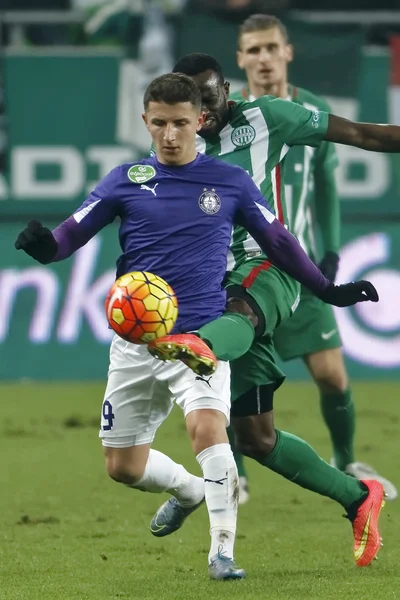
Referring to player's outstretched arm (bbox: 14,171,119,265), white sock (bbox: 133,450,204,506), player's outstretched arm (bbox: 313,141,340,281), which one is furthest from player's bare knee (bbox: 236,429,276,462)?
player's outstretched arm (bbox: 313,141,340,281)

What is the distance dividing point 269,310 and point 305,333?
2.00 m

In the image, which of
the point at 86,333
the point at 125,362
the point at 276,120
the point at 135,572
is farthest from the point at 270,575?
the point at 86,333

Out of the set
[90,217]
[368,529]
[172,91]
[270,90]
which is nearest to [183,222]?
[90,217]

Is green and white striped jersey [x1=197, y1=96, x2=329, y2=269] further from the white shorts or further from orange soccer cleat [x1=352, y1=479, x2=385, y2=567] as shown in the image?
orange soccer cleat [x1=352, y1=479, x2=385, y2=567]

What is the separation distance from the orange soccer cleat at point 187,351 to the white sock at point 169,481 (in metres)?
0.99

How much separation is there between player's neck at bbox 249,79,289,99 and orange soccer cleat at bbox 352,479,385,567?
2662 mm

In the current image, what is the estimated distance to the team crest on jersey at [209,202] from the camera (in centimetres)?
536

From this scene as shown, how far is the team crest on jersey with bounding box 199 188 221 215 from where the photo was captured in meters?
5.36

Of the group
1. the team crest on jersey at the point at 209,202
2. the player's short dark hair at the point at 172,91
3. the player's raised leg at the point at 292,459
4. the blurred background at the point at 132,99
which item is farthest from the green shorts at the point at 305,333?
the blurred background at the point at 132,99

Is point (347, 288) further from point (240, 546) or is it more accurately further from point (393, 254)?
point (393, 254)

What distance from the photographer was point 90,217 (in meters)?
5.42

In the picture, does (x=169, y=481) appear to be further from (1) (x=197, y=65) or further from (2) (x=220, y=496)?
(1) (x=197, y=65)

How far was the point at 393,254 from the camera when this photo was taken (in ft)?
40.9

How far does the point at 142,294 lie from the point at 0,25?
10054mm
